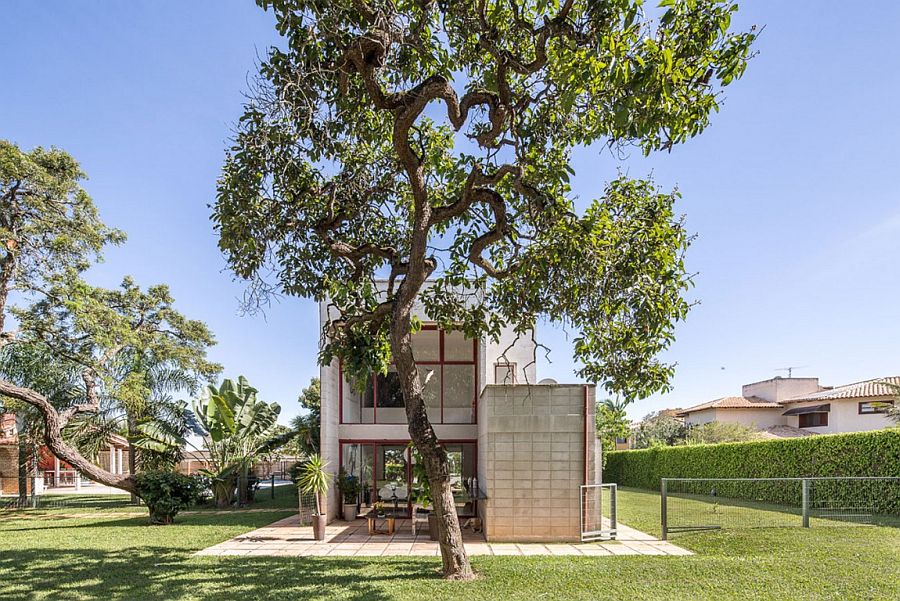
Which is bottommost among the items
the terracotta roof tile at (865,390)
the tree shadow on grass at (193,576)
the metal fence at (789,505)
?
the metal fence at (789,505)

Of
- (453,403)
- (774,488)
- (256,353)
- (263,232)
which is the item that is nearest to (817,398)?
(774,488)

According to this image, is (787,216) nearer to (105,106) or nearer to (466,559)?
Result: (466,559)

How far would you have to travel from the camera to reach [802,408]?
111 ft

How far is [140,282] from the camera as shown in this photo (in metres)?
22.1

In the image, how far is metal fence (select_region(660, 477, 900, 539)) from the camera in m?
11.5

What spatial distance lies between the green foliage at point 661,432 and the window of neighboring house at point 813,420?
6.53m

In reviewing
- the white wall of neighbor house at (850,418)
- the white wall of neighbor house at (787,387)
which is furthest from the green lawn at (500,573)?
the white wall of neighbor house at (787,387)

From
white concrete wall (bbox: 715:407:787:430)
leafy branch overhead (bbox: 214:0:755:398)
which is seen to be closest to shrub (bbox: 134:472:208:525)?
leafy branch overhead (bbox: 214:0:755:398)

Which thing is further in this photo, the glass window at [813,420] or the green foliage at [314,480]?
the glass window at [813,420]

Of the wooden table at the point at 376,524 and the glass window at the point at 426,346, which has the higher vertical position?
the glass window at the point at 426,346

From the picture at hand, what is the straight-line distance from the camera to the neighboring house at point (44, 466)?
25.0 meters

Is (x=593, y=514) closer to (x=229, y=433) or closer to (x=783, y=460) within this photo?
(x=783, y=460)

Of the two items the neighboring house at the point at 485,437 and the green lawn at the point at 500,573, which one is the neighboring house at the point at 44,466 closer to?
the neighboring house at the point at 485,437

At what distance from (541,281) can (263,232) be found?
3.98 meters
